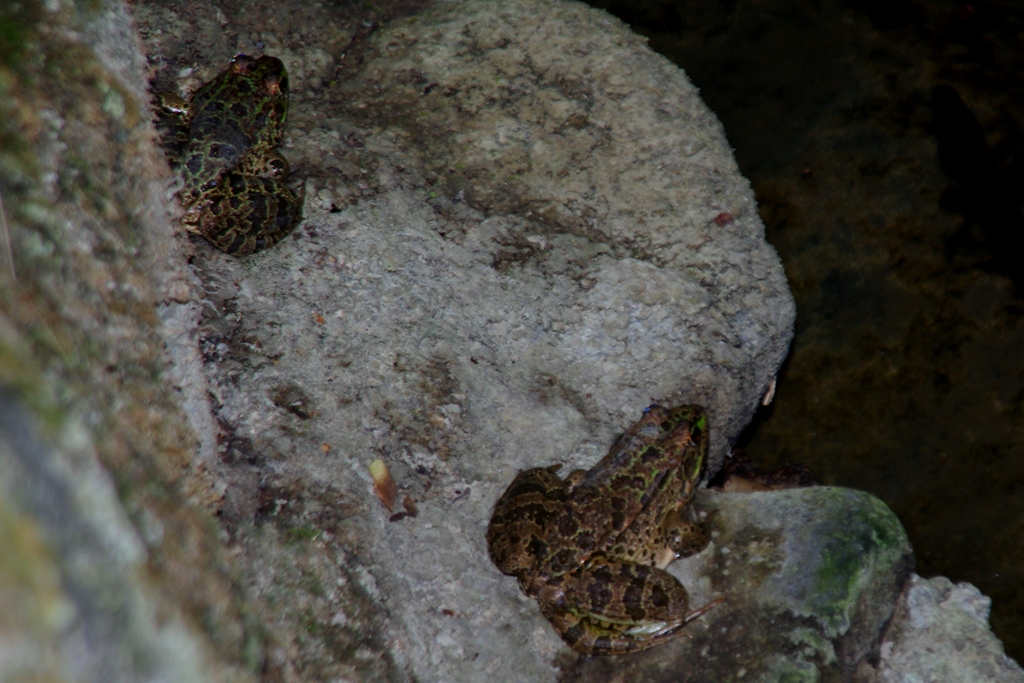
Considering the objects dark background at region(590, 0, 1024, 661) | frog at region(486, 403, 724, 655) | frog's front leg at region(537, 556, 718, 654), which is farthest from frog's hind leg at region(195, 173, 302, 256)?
dark background at region(590, 0, 1024, 661)

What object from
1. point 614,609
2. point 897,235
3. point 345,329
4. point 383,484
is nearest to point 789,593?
point 614,609

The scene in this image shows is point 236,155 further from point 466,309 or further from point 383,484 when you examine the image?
point 383,484

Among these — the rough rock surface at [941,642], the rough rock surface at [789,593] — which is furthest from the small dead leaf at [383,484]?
the rough rock surface at [941,642]

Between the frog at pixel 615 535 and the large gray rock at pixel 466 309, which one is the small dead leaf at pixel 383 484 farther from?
the frog at pixel 615 535

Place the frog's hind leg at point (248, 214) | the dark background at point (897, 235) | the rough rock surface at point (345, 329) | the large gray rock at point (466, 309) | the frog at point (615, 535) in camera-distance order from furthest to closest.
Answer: the dark background at point (897, 235)
the frog's hind leg at point (248, 214)
the frog at point (615, 535)
the large gray rock at point (466, 309)
the rough rock surface at point (345, 329)

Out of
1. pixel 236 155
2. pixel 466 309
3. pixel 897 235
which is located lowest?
pixel 466 309

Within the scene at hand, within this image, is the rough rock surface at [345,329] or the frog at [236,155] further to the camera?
the frog at [236,155]

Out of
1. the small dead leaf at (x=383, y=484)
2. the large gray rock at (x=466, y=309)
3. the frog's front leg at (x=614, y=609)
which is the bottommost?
the frog's front leg at (x=614, y=609)

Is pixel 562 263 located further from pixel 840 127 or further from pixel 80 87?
pixel 840 127
